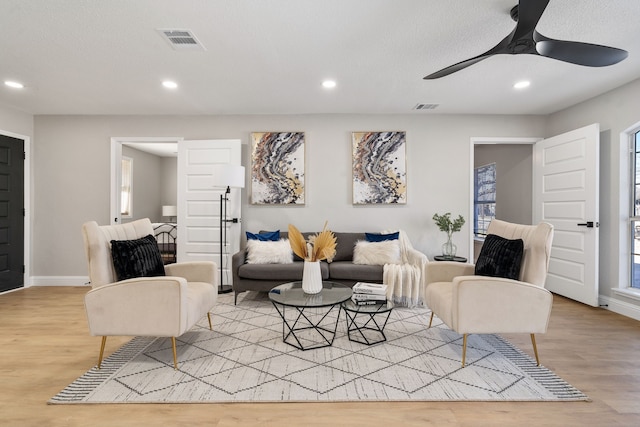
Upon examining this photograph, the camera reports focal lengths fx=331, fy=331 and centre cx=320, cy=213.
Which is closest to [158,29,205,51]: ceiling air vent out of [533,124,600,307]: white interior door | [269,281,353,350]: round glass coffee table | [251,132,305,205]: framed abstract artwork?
[251,132,305,205]: framed abstract artwork

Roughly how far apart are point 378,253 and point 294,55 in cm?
227

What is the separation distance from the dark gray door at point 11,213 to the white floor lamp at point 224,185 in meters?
2.71

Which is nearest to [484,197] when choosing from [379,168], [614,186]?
[614,186]

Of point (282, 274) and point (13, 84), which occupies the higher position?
point (13, 84)

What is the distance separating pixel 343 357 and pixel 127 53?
3.10 metres

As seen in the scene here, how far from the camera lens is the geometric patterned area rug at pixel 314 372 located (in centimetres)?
195

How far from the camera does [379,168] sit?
4.68 m

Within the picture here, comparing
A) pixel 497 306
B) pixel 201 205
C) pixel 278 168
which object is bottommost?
pixel 497 306

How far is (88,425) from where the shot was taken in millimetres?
1693

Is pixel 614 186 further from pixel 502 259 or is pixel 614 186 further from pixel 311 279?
pixel 311 279

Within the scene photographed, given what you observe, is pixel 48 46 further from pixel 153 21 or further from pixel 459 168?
pixel 459 168

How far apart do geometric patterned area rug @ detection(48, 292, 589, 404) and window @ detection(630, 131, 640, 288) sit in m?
2.13

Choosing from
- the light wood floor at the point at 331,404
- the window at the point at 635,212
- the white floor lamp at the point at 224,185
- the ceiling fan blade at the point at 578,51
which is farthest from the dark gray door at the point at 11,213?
the window at the point at 635,212

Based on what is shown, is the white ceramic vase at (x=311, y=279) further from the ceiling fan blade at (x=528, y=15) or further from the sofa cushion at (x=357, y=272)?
the ceiling fan blade at (x=528, y=15)
